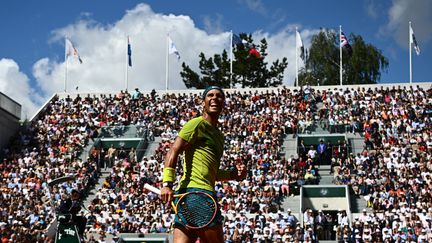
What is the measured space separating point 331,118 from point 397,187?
784 cm

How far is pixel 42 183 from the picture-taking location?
105ft

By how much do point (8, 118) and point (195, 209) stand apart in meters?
35.2

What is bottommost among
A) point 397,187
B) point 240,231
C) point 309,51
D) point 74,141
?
point 240,231

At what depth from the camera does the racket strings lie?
6.06 m

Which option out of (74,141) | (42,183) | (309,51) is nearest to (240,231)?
(42,183)

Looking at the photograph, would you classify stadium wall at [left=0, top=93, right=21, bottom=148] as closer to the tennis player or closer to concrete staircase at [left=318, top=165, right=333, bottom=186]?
concrete staircase at [left=318, top=165, right=333, bottom=186]

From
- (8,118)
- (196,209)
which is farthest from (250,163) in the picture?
(196,209)

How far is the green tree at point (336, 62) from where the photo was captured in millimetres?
61438

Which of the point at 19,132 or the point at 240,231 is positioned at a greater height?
the point at 19,132

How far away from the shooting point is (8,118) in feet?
129

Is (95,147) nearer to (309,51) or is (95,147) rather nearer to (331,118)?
(331,118)

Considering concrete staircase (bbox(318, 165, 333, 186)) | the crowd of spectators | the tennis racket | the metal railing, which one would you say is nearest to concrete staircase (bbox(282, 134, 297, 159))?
the crowd of spectators

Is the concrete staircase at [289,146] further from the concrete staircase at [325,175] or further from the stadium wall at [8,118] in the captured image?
the stadium wall at [8,118]

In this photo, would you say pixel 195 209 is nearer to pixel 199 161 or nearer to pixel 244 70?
pixel 199 161
